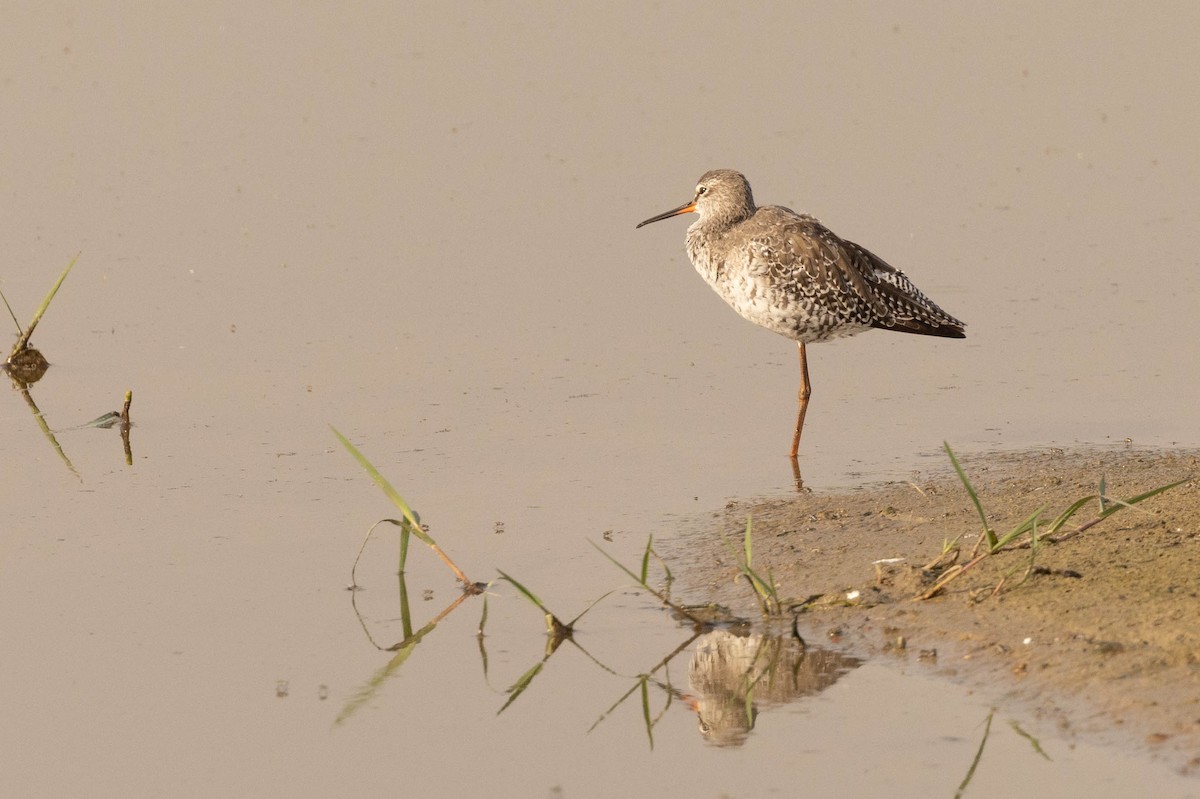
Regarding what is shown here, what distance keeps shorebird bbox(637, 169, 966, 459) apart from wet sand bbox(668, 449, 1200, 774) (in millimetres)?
1595

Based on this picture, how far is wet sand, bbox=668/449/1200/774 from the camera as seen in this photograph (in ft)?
22.3

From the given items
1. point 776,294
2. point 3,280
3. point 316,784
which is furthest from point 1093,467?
point 3,280

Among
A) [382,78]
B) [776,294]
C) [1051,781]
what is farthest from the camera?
[382,78]

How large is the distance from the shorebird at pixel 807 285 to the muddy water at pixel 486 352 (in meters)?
0.54

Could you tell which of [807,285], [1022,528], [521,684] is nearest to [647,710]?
[521,684]

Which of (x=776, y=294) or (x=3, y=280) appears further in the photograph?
(x=3, y=280)

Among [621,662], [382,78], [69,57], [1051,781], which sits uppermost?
[69,57]

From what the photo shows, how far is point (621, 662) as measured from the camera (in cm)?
754

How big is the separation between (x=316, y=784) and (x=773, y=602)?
245 cm

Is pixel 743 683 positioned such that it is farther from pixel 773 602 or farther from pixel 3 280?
pixel 3 280

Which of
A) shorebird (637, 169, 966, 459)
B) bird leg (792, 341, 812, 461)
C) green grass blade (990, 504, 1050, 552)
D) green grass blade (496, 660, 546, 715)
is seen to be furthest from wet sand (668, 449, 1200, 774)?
shorebird (637, 169, 966, 459)

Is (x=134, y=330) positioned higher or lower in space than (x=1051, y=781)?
higher

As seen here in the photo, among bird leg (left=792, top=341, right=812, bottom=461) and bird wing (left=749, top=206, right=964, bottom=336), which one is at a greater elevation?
bird wing (left=749, top=206, right=964, bottom=336)

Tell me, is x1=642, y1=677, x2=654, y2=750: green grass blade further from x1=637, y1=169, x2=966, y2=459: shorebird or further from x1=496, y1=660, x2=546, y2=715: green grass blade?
x1=637, y1=169, x2=966, y2=459: shorebird
